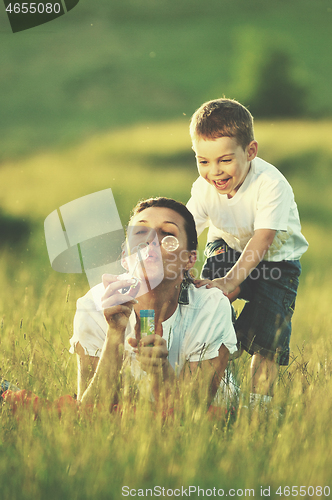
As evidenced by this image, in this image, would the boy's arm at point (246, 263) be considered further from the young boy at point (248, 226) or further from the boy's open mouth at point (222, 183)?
the boy's open mouth at point (222, 183)

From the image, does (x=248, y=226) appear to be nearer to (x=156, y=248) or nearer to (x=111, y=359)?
(x=156, y=248)

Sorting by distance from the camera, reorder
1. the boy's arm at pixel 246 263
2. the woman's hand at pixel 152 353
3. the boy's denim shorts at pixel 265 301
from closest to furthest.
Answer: the woman's hand at pixel 152 353 → the boy's arm at pixel 246 263 → the boy's denim shorts at pixel 265 301

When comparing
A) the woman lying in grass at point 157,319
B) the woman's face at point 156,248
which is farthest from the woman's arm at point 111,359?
the woman's face at point 156,248

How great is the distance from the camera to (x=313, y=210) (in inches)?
572

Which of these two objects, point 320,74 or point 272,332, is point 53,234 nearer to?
point 272,332

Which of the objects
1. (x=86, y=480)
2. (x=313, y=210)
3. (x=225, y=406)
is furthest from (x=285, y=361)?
(x=313, y=210)

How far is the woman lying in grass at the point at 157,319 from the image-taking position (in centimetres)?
220

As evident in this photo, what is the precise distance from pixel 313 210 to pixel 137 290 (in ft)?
42.8

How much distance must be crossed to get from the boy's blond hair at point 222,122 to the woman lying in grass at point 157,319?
59cm

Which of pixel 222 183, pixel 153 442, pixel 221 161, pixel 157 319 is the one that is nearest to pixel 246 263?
pixel 222 183

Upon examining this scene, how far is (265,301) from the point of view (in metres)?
3.35

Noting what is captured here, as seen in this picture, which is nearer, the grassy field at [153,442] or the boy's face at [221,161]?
the grassy field at [153,442]

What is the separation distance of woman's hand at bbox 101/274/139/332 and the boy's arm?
23.9 inches

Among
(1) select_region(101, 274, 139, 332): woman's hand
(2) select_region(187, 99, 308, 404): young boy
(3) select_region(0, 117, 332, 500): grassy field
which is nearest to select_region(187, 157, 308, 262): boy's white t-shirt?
(2) select_region(187, 99, 308, 404): young boy
